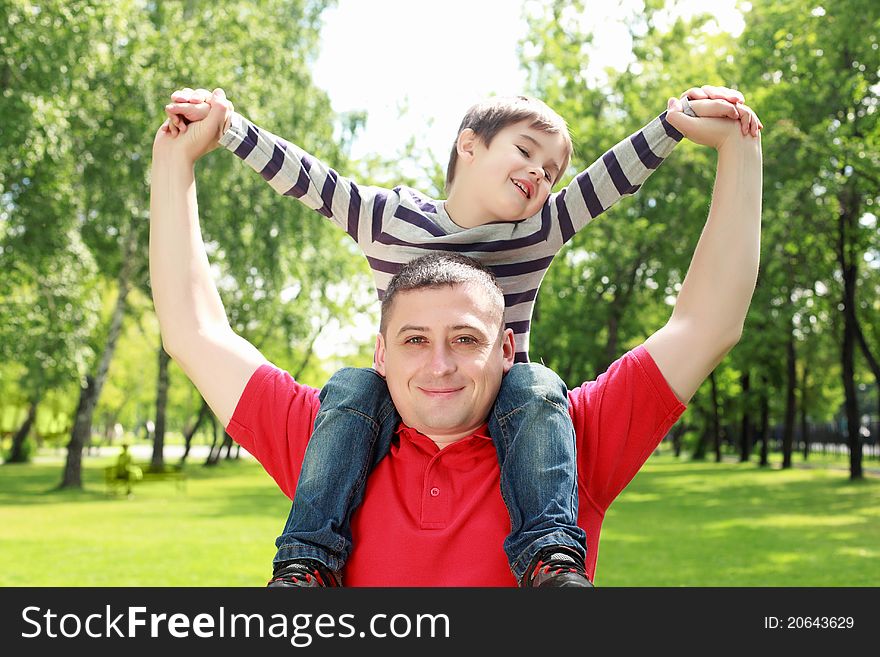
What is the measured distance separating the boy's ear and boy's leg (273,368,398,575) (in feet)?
3.10

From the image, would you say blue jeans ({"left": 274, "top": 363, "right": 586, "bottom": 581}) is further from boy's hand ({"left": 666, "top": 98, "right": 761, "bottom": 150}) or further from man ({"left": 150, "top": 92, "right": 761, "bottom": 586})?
boy's hand ({"left": 666, "top": 98, "right": 761, "bottom": 150})

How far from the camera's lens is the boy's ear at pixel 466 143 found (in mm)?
2920

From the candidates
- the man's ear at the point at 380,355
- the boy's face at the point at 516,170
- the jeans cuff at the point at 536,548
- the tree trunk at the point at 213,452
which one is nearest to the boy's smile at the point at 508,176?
the boy's face at the point at 516,170

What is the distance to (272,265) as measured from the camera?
79.6ft

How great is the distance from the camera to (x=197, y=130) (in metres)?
2.42

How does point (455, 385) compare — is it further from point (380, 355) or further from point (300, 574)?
point (300, 574)

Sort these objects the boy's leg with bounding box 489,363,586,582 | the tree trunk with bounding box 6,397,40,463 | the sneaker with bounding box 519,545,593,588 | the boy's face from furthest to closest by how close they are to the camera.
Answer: the tree trunk with bounding box 6,397,40,463
the boy's face
the boy's leg with bounding box 489,363,586,582
the sneaker with bounding box 519,545,593,588

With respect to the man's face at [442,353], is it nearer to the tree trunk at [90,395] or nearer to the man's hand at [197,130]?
the man's hand at [197,130]

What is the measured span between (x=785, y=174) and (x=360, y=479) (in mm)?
22439

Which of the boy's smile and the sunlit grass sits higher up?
the sunlit grass

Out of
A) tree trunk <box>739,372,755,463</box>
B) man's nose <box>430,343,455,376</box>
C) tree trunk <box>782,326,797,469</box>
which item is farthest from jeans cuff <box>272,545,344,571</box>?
tree trunk <box>739,372,755,463</box>

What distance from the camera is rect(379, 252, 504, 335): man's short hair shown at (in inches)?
84.0

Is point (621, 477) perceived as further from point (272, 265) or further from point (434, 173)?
point (434, 173)
